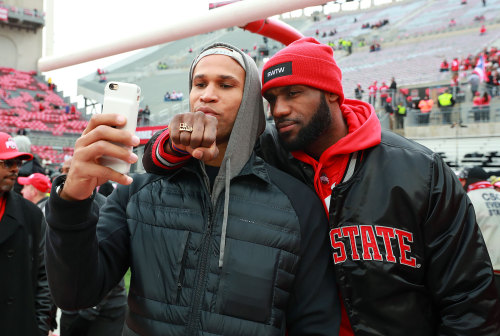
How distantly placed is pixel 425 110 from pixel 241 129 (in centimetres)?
1282

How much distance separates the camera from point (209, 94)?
1585mm

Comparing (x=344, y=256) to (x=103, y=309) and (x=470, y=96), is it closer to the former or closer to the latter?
(x=103, y=309)

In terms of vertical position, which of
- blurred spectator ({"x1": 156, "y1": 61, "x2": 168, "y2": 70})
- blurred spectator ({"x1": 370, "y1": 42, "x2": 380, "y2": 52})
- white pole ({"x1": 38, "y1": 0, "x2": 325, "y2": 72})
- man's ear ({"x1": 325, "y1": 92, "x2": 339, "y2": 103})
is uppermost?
blurred spectator ({"x1": 156, "y1": 61, "x2": 168, "y2": 70})

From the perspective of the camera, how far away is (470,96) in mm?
13062

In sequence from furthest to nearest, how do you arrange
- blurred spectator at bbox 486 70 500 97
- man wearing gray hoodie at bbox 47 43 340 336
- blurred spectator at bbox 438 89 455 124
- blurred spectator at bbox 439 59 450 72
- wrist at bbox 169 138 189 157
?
blurred spectator at bbox 439 59 450 72
blurred spectator at bbox 438 89 455 124
blurred spectator at bbox 486 70 500 97
wrist at bbox 169 138 189 157
man wearing gray hoodie at bbox 47 43 340 336

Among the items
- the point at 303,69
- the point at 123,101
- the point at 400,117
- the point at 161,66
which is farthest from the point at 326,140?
the point at 161,66

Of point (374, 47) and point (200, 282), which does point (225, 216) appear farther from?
point (374, 47)

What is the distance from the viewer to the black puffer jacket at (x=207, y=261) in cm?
136

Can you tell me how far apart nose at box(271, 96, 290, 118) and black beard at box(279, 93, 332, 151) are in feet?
0.32

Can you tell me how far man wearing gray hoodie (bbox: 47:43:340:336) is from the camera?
4.43 ft

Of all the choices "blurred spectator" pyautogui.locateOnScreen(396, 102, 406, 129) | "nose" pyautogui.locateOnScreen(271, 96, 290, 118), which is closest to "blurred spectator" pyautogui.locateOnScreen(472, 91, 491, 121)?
"blurred spectator" pyautogui.locateOnScreen(396, 102, 406, 129)

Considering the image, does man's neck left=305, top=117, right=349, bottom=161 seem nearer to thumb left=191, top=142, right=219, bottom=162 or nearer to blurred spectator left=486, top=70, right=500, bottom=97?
thumb left=191, top=142, right=219, bottom=162

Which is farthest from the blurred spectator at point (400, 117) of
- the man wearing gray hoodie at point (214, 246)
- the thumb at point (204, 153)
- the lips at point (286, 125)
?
the thumb at point (204, 153)

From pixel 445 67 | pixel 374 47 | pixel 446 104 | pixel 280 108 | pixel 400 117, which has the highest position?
pixel 374 47
